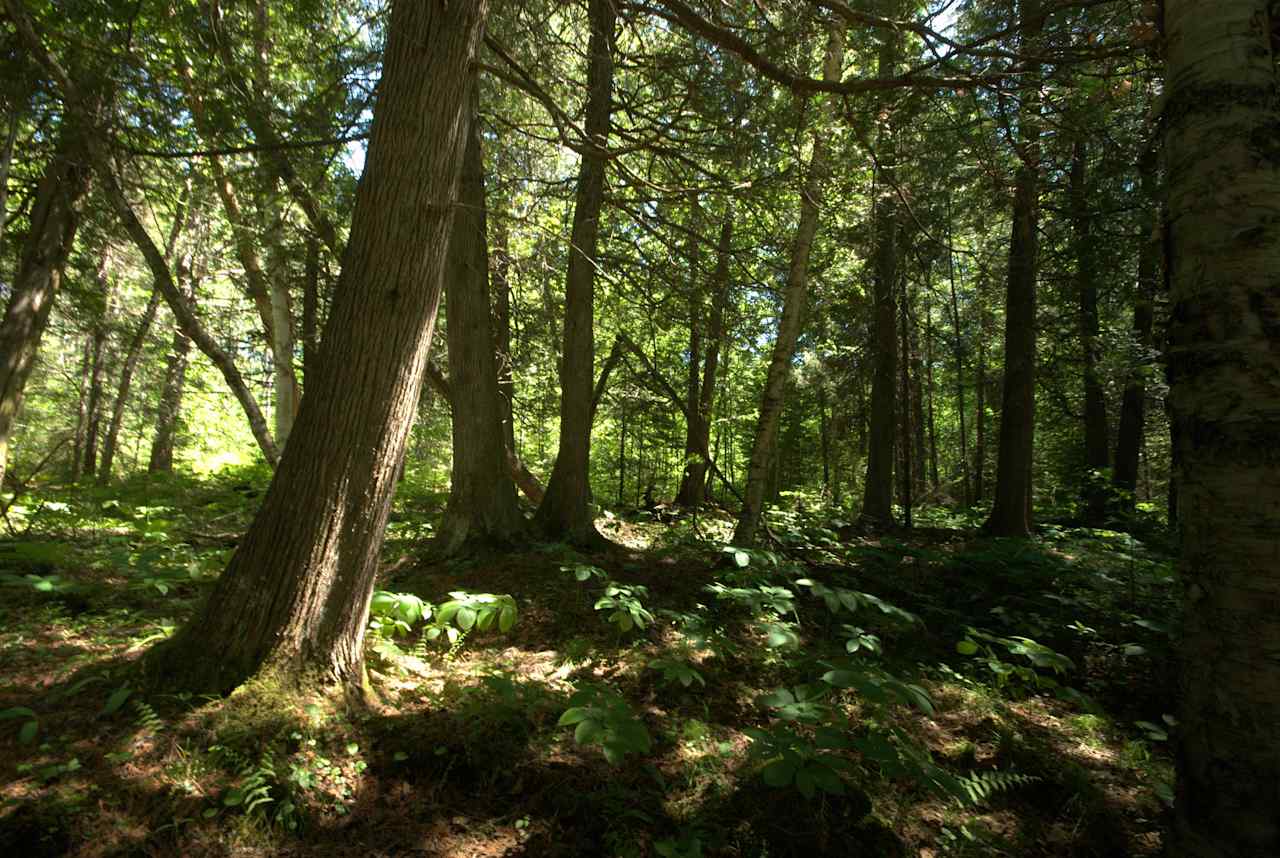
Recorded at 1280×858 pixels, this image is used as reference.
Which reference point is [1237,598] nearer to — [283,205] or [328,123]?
[328,123]

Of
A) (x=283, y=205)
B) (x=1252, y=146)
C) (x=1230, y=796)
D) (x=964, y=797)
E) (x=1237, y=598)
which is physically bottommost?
(x=964, y=797)

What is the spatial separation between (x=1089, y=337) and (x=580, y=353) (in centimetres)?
833

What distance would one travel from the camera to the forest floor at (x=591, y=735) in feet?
6.64

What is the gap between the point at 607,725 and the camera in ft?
7.03

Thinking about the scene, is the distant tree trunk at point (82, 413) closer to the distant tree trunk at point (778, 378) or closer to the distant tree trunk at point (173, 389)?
the distant tree trunk at point (173, 389)

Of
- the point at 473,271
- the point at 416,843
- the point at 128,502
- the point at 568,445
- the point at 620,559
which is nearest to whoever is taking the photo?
the point at 416,843

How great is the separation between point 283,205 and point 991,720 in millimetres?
8217

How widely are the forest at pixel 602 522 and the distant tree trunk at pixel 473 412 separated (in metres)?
0.05

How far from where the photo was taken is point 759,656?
394cm

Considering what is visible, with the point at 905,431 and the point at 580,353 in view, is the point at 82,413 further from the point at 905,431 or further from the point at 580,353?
the point at 905,431

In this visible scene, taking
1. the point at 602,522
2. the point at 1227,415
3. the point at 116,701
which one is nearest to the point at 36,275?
the point at 116,701

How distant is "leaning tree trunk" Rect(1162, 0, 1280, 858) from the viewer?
161cm

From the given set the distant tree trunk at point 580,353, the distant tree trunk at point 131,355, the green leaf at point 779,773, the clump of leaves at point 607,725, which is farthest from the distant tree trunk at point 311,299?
the green leaf at point 779,773

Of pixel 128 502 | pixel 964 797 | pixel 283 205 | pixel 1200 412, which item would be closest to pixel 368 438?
pixel 964 797
